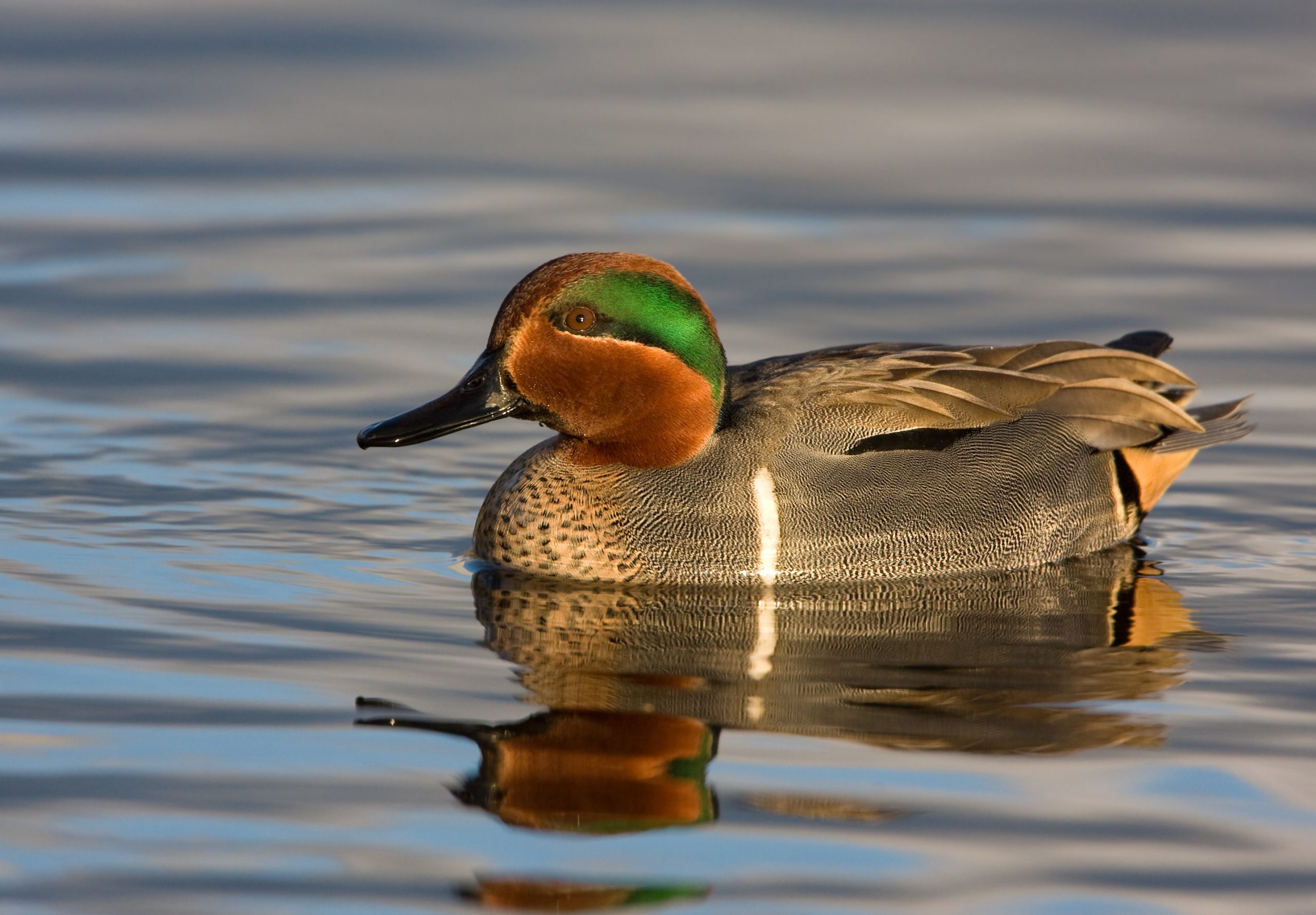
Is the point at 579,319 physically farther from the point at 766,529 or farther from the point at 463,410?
the point at 766,529

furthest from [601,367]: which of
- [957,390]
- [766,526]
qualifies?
[957,390]

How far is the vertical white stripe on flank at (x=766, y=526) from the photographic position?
24.6 ft

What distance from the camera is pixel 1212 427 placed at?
881 cm

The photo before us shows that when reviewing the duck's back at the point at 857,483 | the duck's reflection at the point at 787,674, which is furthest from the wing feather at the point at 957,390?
the duck's reflection at the point at 787,674

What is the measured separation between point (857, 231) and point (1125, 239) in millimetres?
1607

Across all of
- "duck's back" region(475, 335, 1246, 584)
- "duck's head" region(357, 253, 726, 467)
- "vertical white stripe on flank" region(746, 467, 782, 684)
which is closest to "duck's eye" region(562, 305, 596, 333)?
"duck's head" region(357, 253, 726, 467)

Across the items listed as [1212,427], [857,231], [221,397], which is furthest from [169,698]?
[857,231]

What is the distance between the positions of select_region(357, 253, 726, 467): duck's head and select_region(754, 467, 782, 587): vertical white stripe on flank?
0.31 m

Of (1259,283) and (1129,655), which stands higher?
(1259,283)

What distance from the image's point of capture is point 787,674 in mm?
6398

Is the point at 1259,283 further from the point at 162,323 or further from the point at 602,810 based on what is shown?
the point at 602,810

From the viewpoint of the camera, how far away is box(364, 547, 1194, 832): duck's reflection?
5.46 meters

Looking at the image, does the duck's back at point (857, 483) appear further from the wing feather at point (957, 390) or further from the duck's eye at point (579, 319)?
the duck's eye at point (579, 319)

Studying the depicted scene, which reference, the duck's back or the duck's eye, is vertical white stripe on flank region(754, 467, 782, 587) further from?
the duck's eye
